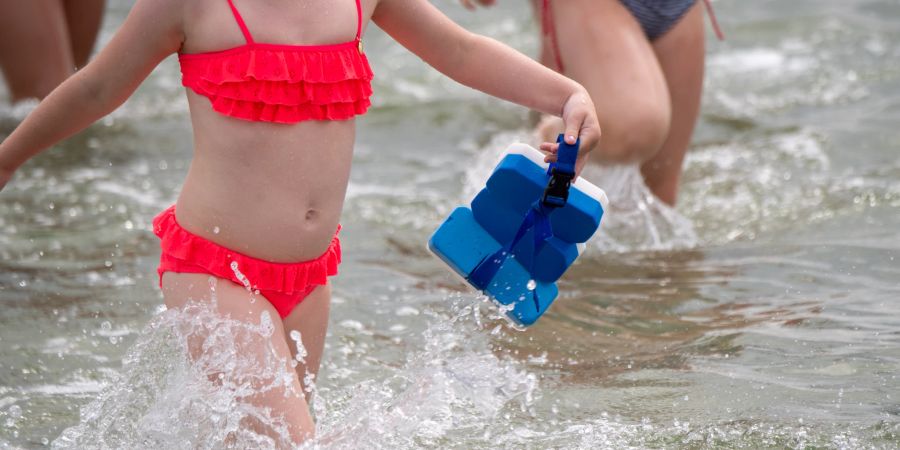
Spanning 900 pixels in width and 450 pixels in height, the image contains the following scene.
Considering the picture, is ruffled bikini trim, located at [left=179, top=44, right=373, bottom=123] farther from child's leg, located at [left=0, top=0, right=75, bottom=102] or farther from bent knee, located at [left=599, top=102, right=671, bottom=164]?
child's leg, located at [left=0, top=0, right=75, bottom=102]

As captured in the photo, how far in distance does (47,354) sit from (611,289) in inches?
73.9

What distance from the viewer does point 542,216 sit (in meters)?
3.03

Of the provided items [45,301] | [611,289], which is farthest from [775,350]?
[45,301]

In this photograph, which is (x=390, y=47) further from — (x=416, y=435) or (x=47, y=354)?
(x=416, y=435)

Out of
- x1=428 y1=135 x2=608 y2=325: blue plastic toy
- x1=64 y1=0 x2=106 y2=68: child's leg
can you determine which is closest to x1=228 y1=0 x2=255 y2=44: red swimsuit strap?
x1=428 y1=135 x2=608 y2=325: blue plastic toy

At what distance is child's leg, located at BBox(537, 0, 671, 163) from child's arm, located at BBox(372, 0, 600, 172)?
1.33 m

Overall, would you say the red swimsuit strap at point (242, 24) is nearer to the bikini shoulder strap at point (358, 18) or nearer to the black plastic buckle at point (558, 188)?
the bikini shoulder strap at point (358, 18)

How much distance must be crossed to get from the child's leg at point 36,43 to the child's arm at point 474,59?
3.79 m

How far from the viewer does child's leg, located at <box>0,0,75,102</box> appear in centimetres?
644

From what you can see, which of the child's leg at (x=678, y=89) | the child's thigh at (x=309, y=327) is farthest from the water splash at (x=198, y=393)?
the child's leg at (x=678, y=89)

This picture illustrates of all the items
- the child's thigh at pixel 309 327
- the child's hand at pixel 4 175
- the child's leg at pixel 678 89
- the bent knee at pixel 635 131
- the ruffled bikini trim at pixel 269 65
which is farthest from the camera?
the child's leg at pixel 678 89

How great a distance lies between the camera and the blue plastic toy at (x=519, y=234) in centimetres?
302

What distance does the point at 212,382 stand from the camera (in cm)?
→ 297

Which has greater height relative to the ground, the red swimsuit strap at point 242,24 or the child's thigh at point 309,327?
the red swimsuit strap at point 242,24
